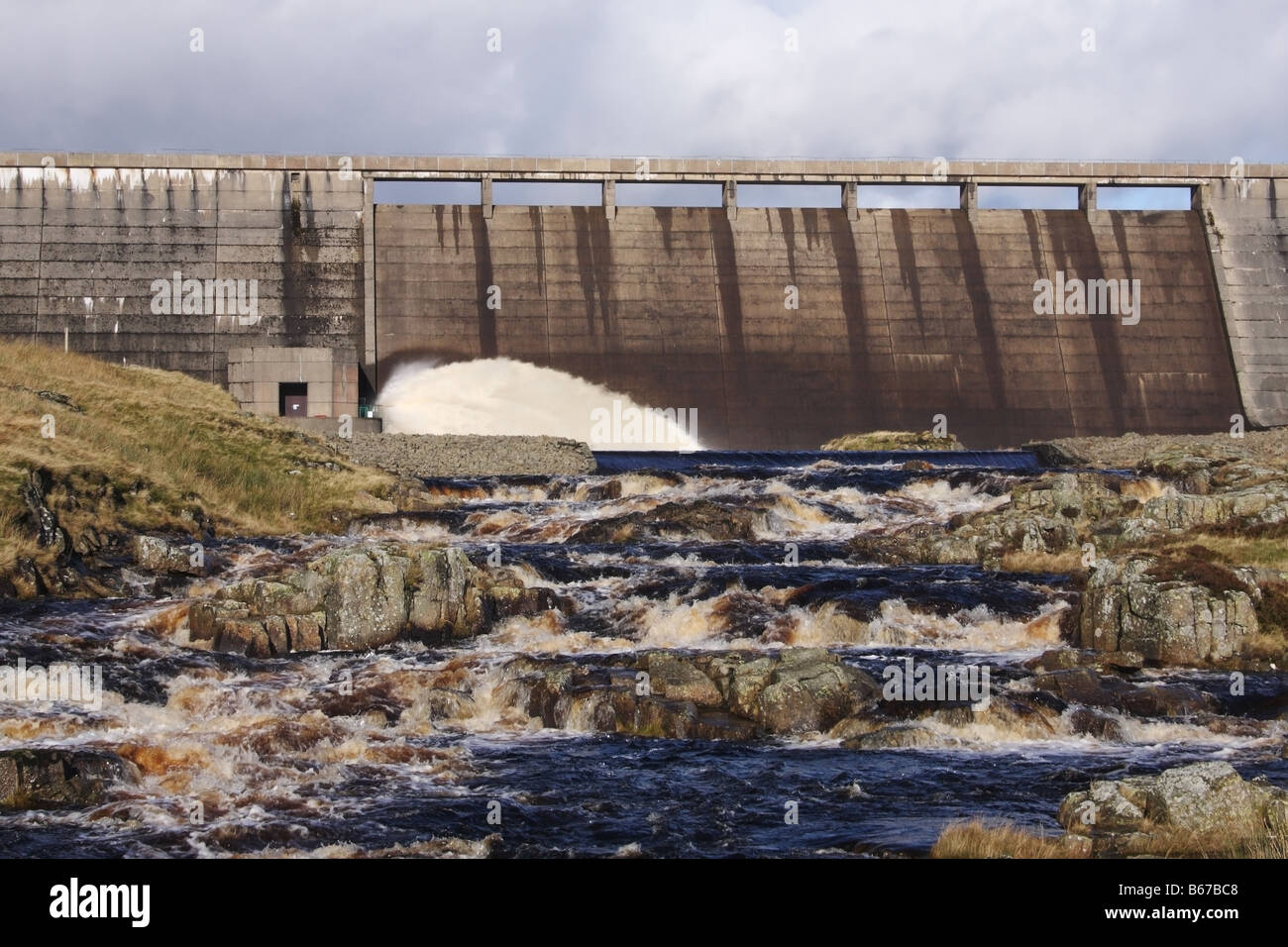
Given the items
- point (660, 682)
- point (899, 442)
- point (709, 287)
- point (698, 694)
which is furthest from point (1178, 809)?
point (709, 287)

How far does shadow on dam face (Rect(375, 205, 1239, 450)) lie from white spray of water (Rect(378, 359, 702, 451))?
0.67 metres

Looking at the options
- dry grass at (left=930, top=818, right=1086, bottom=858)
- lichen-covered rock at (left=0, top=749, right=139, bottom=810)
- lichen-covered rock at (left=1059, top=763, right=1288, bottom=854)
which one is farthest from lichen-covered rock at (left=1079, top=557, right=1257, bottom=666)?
lichen-covered rock at (left=0, top=749, right=139, bottom=810)

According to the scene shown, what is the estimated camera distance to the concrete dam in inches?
2053

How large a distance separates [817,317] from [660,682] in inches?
1481

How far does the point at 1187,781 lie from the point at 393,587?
42.6ft

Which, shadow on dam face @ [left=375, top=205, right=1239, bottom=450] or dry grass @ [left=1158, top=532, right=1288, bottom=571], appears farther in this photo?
shadow on dam face @ [left=375, top=205, right=1239, bottom=450]

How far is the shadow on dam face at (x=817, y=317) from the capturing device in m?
52.8

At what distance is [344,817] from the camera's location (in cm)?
1359

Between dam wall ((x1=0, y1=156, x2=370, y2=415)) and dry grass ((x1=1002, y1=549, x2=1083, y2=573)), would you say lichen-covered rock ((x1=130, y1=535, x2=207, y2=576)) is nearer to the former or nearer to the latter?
dry grass ((x1=1002, y1=549, x2=1083, y2=573))

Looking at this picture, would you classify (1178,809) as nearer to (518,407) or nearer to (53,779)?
(53,779)

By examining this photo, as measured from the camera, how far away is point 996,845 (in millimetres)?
11695

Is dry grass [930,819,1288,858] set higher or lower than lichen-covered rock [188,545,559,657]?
lower

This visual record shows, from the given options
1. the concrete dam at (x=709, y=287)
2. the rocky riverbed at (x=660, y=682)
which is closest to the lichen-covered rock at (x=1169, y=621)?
the rocky riverbed at (x=660, y=682)
